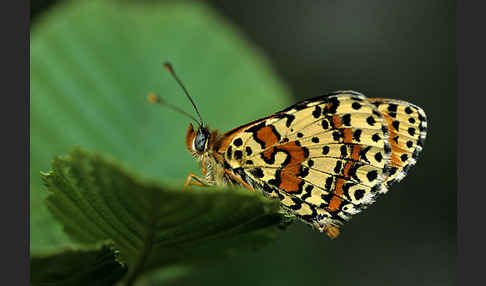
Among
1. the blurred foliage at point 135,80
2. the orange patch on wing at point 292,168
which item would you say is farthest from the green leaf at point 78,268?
the orange patch on wing at point 292,168

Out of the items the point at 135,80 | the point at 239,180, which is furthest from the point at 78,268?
the point at 135,80

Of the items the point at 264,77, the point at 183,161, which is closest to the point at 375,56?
the point at 264,77

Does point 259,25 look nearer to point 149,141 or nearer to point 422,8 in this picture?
point 422,8

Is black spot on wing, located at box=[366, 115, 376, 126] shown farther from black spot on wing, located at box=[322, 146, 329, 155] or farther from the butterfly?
black spot on wing, located at box=[322, 146, 329, 155]

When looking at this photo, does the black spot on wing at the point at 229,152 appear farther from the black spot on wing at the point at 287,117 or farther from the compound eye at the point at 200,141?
the black spot on wing at the point at 287,117

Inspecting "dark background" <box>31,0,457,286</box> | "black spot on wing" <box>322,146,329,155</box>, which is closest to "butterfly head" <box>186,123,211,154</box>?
"black spot on wing" <box>322,146,329,155</box>

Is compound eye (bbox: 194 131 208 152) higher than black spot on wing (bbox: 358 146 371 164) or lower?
higher
